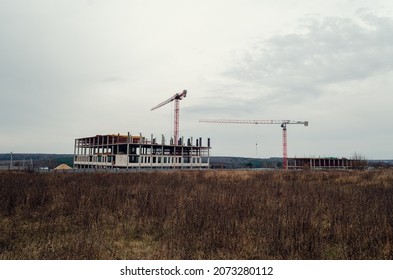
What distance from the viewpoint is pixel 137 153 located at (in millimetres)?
60156

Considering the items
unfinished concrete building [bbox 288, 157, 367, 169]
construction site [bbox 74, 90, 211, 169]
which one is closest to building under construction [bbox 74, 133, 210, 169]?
construction site [bbox 74, 90, 211, 169]

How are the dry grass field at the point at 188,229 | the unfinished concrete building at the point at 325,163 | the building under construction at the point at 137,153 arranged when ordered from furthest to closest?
the unfinished concrete building at the point at 325,163
the building under construction at the point at 137,153
the dry grass field at the point at 188,229

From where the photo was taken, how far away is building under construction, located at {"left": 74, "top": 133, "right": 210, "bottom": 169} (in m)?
58.7

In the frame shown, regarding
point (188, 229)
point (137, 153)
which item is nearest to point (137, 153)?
point (137, 153)

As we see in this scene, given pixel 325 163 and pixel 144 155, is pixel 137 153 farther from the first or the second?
pixel 325 163

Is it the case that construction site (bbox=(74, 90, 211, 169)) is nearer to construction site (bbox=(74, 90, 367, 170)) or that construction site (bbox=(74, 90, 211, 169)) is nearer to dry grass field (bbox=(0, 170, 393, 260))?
construction site (bbox=(74, 90, 367, 170))

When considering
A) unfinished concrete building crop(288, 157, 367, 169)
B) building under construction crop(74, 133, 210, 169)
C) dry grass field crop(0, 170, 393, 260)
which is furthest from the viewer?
unfinished concrete building crop(288, 157, 367, 169)

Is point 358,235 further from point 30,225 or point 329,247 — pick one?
point 30,225

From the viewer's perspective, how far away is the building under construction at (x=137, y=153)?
193 ft

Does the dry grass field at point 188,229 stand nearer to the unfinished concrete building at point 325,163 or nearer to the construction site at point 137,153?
the construction site at point 137,153

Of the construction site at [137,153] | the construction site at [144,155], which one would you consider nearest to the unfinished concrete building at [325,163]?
the construction site at [144,155]

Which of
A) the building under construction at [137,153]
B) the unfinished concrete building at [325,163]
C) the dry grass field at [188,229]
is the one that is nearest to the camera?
the dry grass field at [188,229]

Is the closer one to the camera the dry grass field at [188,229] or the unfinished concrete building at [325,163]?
the dry grass field at [188,229]
